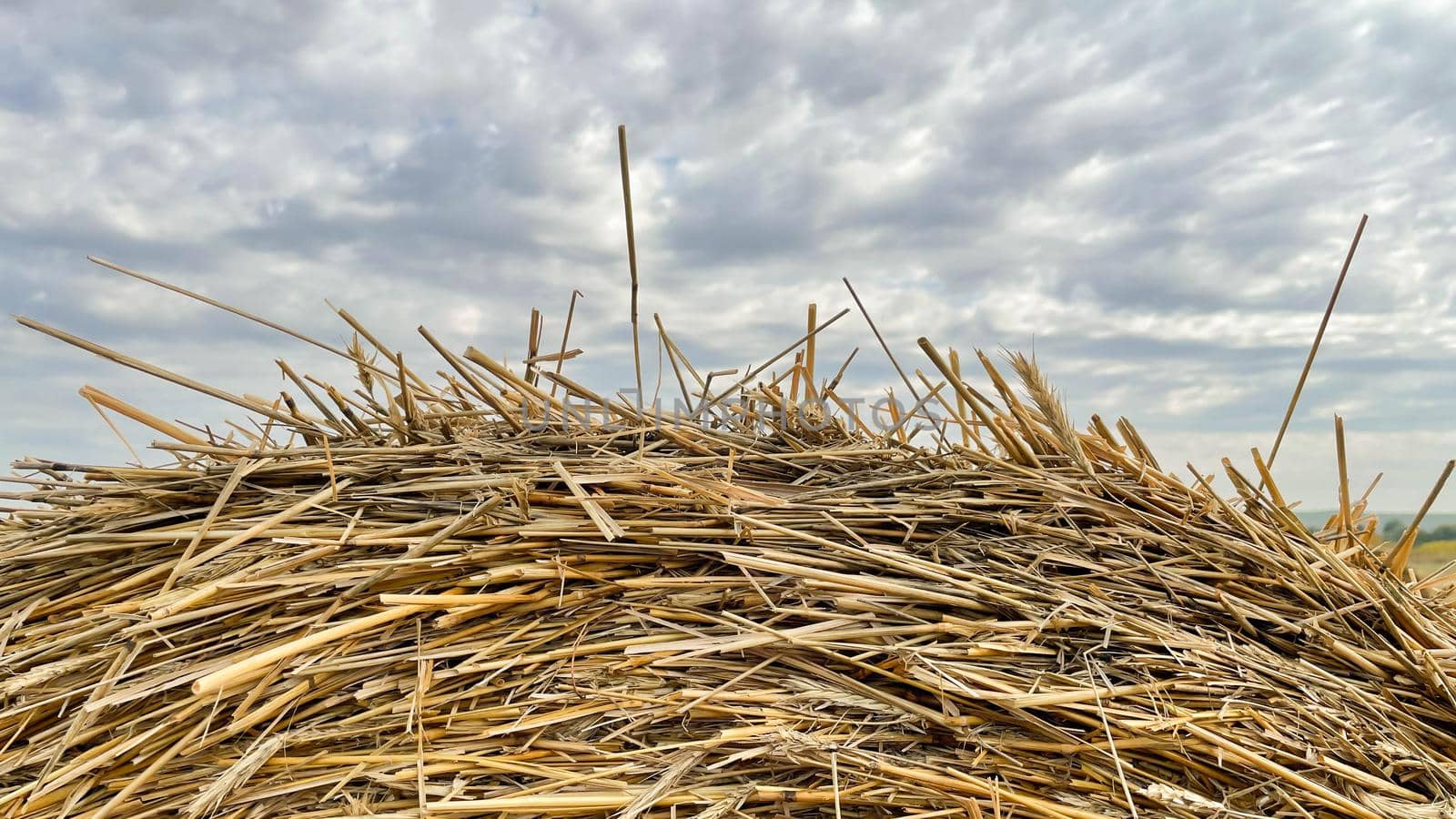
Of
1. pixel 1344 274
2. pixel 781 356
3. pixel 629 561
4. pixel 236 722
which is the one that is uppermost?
pixel 1344 274

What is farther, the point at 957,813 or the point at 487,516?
the point at 487,516

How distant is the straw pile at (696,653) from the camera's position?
1.46m

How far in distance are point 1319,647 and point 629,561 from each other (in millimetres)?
1262

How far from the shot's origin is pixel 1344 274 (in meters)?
2.14

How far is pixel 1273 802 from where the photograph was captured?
1.47 metres

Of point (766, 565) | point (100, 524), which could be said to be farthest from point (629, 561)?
point (100, 524)

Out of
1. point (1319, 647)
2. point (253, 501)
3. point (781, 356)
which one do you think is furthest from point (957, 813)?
point (253, 501)

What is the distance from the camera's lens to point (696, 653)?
1.49 metres

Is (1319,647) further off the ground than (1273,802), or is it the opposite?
(1319,647)

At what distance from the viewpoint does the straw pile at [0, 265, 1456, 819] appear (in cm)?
146

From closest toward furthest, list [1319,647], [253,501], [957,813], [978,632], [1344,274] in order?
[957,813]
[978,632]
[1319,647]
[253,501]
[1344,274]

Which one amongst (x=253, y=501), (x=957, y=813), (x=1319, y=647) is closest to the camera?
(x=957, y=813)

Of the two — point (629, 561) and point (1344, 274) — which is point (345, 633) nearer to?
point (629, 561)

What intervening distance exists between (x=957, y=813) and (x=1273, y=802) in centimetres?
52
